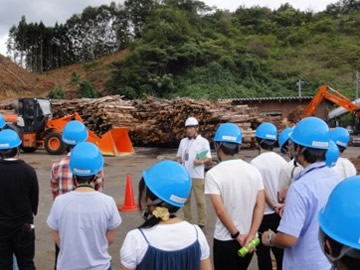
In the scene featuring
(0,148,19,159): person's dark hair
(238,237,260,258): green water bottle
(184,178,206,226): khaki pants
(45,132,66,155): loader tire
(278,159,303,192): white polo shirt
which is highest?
(0,148,19,159): person's dark hair

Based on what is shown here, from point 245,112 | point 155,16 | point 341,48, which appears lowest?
point 245,112

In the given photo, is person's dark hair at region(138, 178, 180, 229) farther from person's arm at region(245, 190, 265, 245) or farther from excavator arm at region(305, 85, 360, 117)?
excavator arm at region(305, 85, 360, 117)

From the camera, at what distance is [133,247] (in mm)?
2137

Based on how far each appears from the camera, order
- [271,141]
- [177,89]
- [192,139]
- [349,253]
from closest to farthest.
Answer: [349,253], [271,141], [192,139], [177,89]

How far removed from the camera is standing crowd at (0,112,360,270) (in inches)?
83.7

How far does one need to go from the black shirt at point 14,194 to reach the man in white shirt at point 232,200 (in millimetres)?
1764

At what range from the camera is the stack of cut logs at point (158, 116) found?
19484mm

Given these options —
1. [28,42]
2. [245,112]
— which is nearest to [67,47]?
[28,42]

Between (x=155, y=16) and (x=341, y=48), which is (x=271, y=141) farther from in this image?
(x=341, y=48)

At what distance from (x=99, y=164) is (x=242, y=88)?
36423 mm

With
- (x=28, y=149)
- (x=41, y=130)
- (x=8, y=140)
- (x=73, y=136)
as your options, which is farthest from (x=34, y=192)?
(x=28, y=149)

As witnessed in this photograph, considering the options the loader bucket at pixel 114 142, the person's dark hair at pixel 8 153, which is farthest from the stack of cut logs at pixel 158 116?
the person's dark hair at pixel 8 153

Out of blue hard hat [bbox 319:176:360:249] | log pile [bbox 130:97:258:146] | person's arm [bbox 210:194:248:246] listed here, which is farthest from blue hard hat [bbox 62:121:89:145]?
log pile [bbox 130:97:258:146]

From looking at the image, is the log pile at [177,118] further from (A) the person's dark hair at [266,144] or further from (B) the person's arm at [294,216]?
(B) the person's arm at [294,216]
